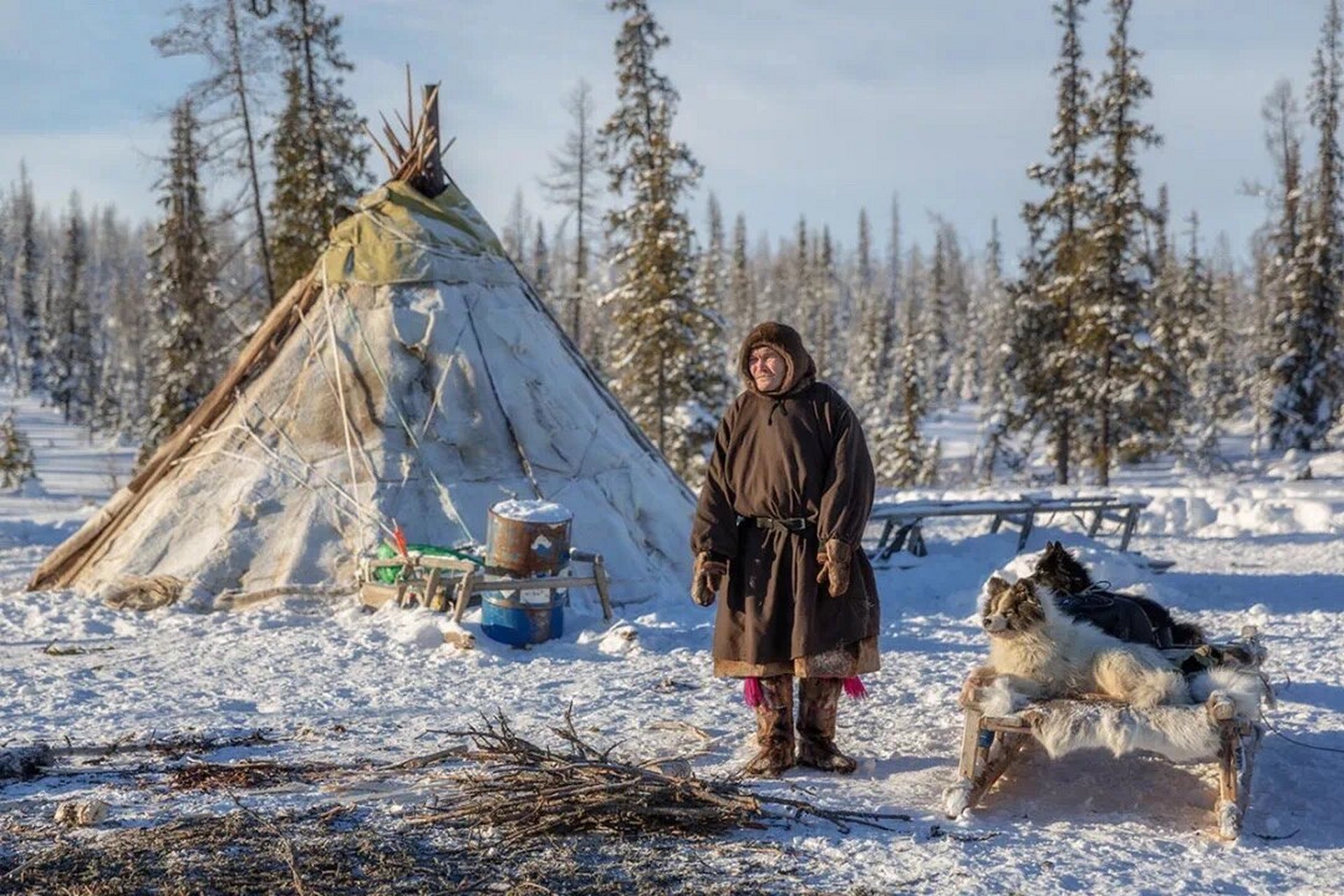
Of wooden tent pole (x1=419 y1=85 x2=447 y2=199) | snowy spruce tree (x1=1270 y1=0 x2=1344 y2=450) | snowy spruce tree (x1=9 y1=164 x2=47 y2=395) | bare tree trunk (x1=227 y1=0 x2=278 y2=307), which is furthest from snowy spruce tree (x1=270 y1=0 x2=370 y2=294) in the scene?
snowy spruce tree (x1=9 y1=164 x2=47 y2=395)

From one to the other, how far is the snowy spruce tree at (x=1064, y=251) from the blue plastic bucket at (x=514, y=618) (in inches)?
658

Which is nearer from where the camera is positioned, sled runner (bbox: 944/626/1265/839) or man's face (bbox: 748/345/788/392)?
sled runner (bbox: 944/626/1265/839)

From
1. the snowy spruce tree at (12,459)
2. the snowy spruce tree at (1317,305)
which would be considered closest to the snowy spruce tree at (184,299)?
the snowy spruce tree at (12,459)

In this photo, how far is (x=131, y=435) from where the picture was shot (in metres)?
40.9

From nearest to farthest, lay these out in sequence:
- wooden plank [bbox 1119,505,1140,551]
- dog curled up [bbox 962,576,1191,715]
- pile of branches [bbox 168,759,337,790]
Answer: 1. dog curled up [bbox 962,576,1191,715]
2. pile of branches [bbox 168,759,337,790]
3. wooden plank [bbox 1119,505,1140,551]

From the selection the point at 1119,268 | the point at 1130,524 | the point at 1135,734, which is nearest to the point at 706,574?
the point at 1135,734

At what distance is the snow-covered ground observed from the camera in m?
3.61

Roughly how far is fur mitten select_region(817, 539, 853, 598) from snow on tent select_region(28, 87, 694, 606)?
402cm

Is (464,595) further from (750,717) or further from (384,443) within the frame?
(750,717)

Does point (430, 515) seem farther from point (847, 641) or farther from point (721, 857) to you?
point (721, 857)

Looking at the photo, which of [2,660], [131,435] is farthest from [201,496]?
[131,435]

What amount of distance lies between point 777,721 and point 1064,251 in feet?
63.7

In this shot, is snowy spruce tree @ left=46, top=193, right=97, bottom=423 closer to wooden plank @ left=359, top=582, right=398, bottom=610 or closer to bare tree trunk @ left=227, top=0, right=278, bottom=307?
bare tree trunk @ left=227, top=0, right=278, bottom=307

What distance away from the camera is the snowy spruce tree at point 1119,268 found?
20.6 meters
